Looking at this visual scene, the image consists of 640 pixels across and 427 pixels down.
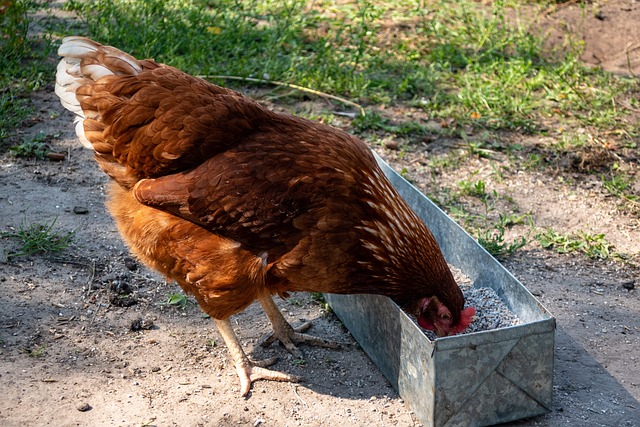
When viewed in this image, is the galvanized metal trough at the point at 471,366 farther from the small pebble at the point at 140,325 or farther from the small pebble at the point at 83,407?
the small pebble at the point at 83,407

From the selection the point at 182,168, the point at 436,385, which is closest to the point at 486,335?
the point at 436,385

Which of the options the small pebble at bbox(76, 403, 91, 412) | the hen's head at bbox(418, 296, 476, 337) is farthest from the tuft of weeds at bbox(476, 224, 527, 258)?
the small pebble at bbox(76, 403, 91, 412)

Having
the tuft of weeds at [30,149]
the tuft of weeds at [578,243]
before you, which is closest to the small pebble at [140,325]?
the tuft of weeds at [30,149]

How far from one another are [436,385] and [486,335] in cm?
30

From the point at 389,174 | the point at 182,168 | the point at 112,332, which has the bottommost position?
the point at 112,332

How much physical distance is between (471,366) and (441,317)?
384mm

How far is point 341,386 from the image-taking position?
3.76 metres

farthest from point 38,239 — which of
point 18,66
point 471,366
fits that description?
point 471,366

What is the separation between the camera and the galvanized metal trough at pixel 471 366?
3166 millimetres

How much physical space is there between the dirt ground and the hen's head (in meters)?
0.41

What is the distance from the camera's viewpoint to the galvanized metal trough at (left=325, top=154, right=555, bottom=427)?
3.17 meters

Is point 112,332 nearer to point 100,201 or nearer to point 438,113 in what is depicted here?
point 100,201

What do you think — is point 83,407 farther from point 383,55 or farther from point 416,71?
point 383,55

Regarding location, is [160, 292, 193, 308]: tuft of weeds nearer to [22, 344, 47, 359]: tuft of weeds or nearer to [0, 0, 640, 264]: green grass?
[22, 344, 47, 359]: tuft of weeds
